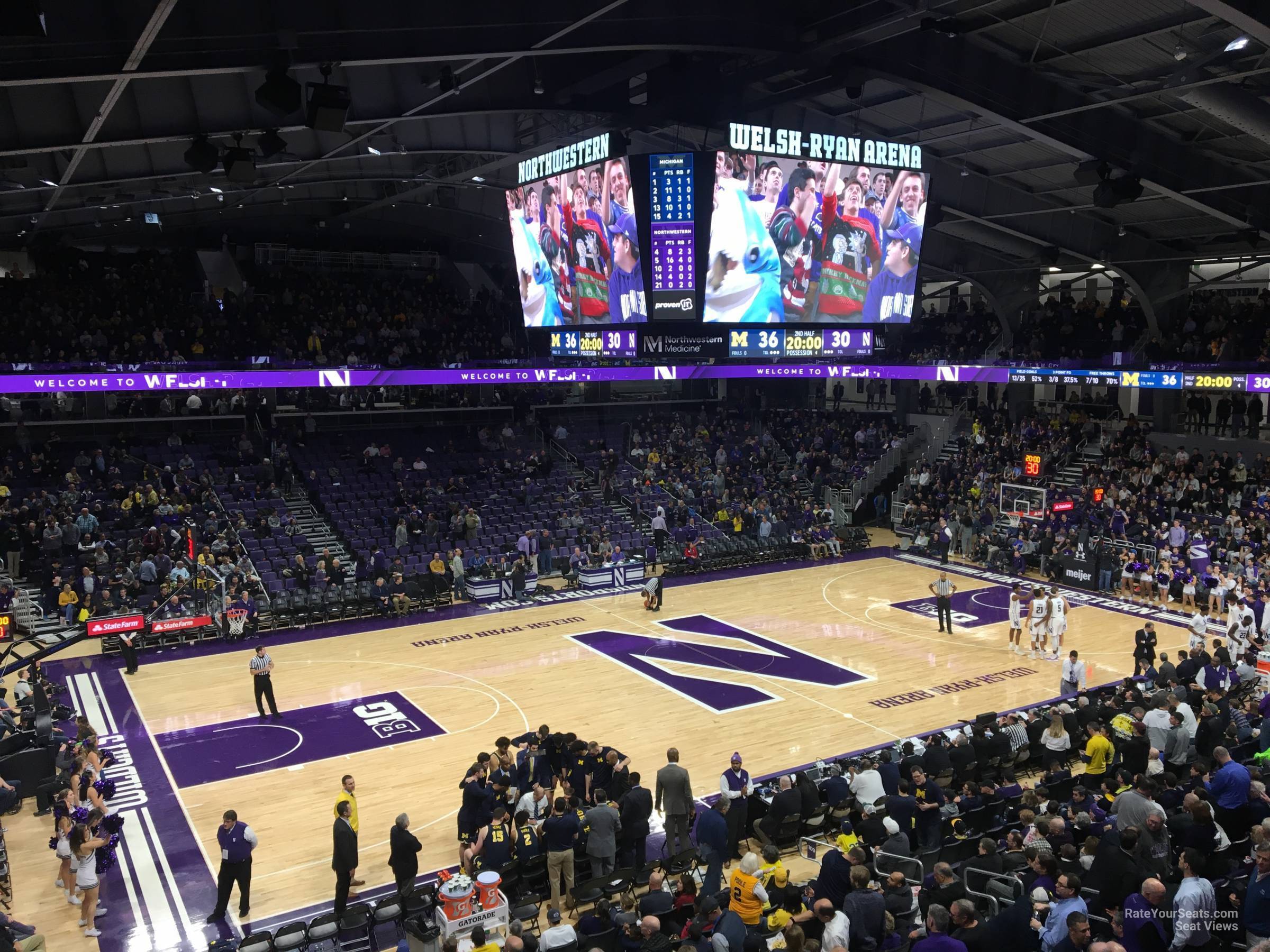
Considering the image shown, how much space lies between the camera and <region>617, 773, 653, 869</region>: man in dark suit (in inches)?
446

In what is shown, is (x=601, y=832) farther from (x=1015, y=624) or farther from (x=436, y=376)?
(x=436, y=376)

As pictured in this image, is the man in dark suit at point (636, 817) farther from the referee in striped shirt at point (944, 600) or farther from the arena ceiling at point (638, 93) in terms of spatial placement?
the referee in striped shirt at point (944, 600)

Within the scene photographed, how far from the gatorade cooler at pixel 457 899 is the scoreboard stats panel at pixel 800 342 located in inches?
544

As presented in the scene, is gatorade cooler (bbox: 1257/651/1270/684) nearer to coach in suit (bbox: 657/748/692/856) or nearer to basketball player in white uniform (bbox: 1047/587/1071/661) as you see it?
basketball player in white uniform (bbox: 1047/587/1071/661)

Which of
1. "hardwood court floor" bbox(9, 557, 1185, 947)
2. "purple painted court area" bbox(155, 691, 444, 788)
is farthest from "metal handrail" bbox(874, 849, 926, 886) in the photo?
"purple painted court area" bbox(155, 691, 444, 788)

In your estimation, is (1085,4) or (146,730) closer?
(146,730)

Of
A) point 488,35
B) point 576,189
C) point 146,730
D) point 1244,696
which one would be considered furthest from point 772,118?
point 146,730

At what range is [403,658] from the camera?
2091 cm

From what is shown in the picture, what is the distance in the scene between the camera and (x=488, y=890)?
931 centimetres

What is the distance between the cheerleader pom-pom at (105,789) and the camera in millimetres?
12808

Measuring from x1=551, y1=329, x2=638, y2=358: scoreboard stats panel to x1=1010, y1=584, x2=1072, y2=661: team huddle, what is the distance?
9.72 metres

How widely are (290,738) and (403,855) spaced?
6518mm

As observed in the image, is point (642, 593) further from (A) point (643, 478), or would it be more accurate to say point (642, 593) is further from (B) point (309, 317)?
(B) point (309, 317)

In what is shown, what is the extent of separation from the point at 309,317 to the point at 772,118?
1706 centimetres
